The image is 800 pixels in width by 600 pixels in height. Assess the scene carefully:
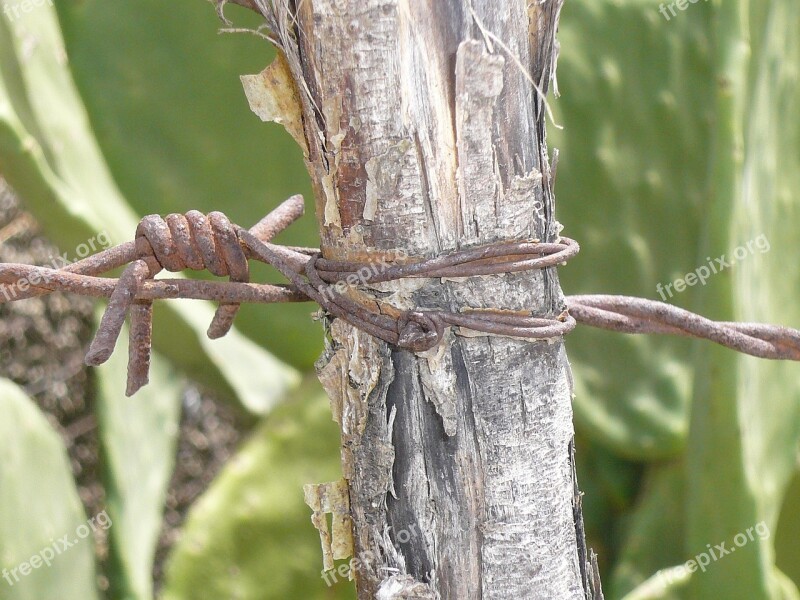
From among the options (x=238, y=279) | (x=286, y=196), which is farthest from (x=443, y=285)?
(x=286, y=196)

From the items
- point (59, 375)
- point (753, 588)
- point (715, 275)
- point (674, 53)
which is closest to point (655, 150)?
point (674, 53)

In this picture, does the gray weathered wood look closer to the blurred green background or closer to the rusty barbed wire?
the rusty barbed wire

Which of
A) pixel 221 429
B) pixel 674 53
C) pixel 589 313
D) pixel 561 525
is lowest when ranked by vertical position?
pixel 561 525

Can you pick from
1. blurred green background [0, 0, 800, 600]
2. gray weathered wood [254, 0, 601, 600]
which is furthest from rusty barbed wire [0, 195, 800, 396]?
blurred green background [0, 0, 800, 600]

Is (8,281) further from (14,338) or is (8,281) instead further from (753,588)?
(14,338)

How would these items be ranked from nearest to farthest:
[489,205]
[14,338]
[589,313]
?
[489,205] < [589,313] < [14,338]

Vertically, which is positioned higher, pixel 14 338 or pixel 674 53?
pixel 14 338

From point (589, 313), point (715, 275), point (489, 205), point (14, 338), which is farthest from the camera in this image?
point (14, 338)
